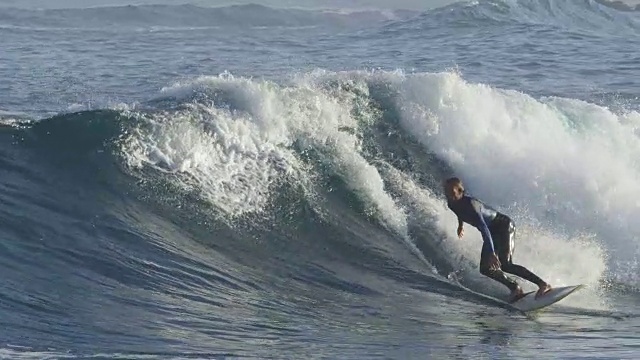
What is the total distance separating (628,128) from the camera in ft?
51.0

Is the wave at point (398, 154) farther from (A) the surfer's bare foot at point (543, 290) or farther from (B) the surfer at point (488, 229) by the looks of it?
(A) the surfer's bare foot at point (543, 290)

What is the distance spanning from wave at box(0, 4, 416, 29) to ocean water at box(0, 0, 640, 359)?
54.4 feet

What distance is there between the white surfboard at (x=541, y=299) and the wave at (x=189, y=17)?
25.5 meters

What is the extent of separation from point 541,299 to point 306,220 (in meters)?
2.92

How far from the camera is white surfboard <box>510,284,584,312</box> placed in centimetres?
1020

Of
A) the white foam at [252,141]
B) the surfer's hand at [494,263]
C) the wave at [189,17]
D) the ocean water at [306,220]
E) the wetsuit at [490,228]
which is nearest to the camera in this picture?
the ocean water at [306,220]

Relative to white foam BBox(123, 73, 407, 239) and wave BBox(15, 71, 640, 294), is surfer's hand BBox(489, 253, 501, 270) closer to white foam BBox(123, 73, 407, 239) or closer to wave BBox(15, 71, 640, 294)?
wave BBox(15, 71, 640, 294)

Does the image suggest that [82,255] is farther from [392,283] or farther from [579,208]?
[579,208]

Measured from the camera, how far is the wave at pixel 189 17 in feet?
115

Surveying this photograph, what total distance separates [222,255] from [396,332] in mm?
2427

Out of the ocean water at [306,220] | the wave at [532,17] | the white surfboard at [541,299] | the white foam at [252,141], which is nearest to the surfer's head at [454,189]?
the ocean water at [306,220]

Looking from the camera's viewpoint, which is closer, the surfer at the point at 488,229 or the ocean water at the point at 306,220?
the ocean water at the point at 306,220

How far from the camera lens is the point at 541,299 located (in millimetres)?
10219

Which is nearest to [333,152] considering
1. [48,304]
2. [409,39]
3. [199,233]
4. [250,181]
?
[250,181]
